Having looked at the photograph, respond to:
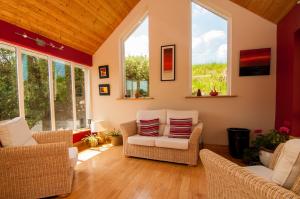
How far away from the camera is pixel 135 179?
231 centimetres

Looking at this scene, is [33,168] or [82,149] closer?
[33,168]

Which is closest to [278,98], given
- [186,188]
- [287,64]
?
[287,64]

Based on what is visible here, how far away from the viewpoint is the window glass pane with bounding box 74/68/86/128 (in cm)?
412

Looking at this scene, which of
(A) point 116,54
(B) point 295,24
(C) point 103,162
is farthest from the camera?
(A) point 116,54

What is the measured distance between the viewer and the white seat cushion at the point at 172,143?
8.77 feet

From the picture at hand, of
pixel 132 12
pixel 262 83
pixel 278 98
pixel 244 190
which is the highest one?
pixel 132 12

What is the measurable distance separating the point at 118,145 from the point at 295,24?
394 cm

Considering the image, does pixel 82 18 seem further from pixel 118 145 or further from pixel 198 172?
→ pixel 198 172

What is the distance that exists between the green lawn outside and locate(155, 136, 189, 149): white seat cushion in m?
1.32

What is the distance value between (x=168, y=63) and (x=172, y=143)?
183cm

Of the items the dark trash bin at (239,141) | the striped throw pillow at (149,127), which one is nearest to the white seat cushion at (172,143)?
the striped throw pillow at (149,127)

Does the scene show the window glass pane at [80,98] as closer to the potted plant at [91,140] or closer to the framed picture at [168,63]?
the potted plant at [91,140]

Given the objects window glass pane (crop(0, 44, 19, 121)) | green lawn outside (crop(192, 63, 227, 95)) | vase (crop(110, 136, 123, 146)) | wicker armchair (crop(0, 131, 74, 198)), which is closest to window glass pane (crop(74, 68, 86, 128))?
vase (crop(110, 136, 123, 146))

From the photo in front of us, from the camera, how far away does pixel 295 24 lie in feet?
7.71
